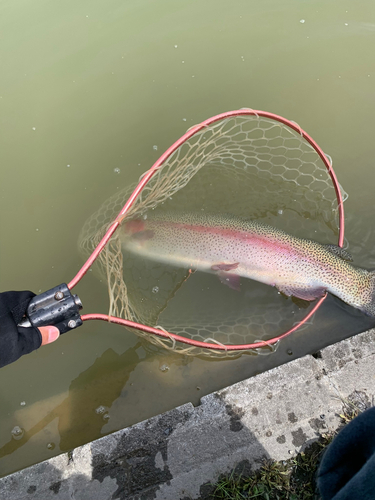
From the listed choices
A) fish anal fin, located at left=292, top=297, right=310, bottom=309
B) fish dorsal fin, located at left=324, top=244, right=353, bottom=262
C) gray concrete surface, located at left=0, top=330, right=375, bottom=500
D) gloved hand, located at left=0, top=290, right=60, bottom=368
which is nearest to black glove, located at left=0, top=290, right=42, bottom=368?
gloved hand, located at left=0, top=290, right=60, bottom=368

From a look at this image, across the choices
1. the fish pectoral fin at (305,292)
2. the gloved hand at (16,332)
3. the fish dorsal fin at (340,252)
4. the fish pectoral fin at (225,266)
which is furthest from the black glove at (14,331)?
the fish dorsal fin at (340,252)

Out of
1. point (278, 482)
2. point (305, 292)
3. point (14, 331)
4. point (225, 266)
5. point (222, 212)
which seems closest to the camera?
point (14, 331)

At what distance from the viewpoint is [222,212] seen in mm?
4051

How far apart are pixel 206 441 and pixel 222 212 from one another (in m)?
2.42

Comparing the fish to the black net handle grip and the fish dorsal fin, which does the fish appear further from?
the black net handle grip

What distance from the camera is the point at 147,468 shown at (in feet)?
8.69

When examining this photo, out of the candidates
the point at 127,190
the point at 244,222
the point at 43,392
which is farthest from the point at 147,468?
the point at 127,190

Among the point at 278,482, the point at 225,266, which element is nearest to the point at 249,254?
the point at 225,266

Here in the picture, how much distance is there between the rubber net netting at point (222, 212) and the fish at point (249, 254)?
195mm

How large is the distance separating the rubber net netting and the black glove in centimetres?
95

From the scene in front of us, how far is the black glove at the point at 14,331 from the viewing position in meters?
1.92

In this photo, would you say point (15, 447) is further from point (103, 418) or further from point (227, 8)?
point (227, 8)

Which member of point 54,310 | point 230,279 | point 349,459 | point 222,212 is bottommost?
point 230,279

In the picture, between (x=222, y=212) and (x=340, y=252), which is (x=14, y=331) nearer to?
(x=222, y=212)
